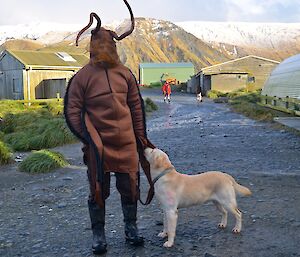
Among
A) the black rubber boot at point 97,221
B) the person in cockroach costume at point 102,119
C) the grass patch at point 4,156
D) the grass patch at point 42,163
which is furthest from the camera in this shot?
the grass patch at point 4,156

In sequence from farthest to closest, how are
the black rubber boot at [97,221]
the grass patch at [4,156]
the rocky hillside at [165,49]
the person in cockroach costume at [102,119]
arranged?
the rocky hillside at [165,49] → the grass patch at [4,156] → the black rubber boot at [97,221] → the person in cockroach costume at [102,119]

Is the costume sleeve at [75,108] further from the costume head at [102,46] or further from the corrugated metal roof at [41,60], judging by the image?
the corrugated metal roof at [41,60]

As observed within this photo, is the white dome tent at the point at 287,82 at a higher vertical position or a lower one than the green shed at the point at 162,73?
lower

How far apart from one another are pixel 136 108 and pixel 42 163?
15.0 ft

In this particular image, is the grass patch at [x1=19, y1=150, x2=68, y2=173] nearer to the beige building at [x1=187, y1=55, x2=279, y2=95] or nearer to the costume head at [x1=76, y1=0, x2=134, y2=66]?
the costume head at [x1=76, y1=0, x2=134, y2=66]

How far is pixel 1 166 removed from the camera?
9.09 metres

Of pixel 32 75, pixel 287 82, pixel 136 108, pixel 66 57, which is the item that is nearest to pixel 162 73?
pixel 66 57

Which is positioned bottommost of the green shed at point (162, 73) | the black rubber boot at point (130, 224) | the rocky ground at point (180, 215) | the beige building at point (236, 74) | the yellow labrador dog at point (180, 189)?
the rocky ground at point (180, 215)

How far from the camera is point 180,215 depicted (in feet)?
17.6

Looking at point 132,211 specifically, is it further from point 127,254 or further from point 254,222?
point 254,222

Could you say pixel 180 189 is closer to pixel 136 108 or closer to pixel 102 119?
pixel 136 108

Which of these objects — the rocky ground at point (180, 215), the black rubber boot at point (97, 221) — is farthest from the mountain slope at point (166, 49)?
the black rubber boot at point (97, 221)

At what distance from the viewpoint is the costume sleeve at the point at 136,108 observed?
171 inches

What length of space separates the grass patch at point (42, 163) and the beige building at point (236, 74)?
A: 42141mm
